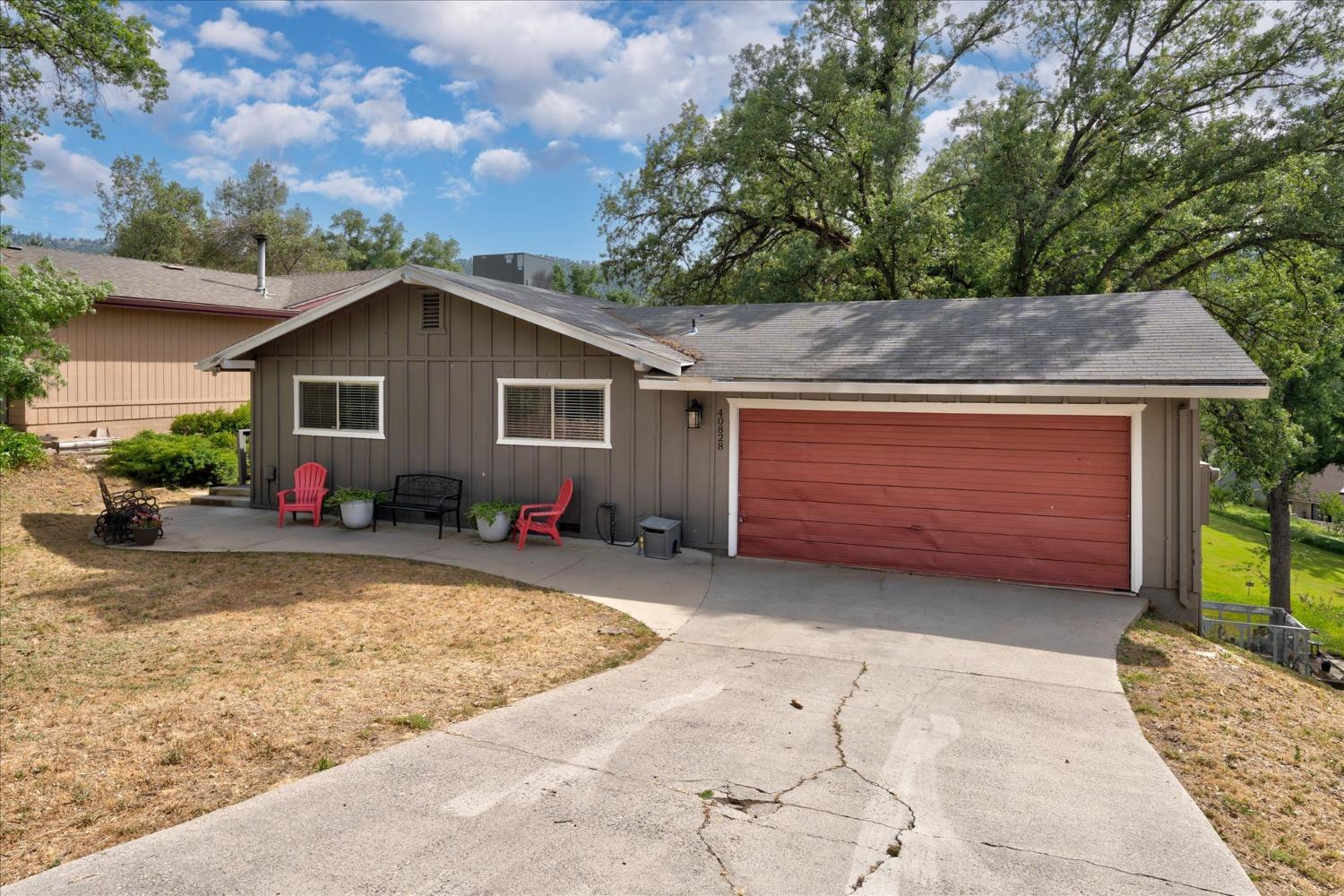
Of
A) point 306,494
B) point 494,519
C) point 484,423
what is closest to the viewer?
point 494,519

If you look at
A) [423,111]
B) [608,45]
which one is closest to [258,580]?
[608,45]

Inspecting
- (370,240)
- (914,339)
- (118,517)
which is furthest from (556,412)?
(370,240)

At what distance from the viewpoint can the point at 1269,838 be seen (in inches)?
138

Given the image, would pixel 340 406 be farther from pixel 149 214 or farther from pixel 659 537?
pixel 149 214

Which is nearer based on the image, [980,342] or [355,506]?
[980,342]

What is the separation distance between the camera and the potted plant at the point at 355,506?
10.8 m

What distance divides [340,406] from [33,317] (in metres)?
5.23

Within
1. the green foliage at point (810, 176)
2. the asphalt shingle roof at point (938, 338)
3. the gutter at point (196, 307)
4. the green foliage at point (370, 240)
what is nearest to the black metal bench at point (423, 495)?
the asphalt shingle roof at point (938, 338)

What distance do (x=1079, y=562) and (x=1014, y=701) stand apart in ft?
11.9

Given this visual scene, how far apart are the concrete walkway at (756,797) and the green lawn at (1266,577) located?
14.4 meters

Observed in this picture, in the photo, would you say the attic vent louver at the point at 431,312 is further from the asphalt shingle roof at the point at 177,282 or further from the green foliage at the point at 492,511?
the asphalt shingle roof at the point at 177,282

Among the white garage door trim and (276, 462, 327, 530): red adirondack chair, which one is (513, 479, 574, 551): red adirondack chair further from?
(276, 462, 327, 530): red adirondack chair

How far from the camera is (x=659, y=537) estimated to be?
9.30m

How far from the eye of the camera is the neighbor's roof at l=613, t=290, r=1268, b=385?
7789mm
